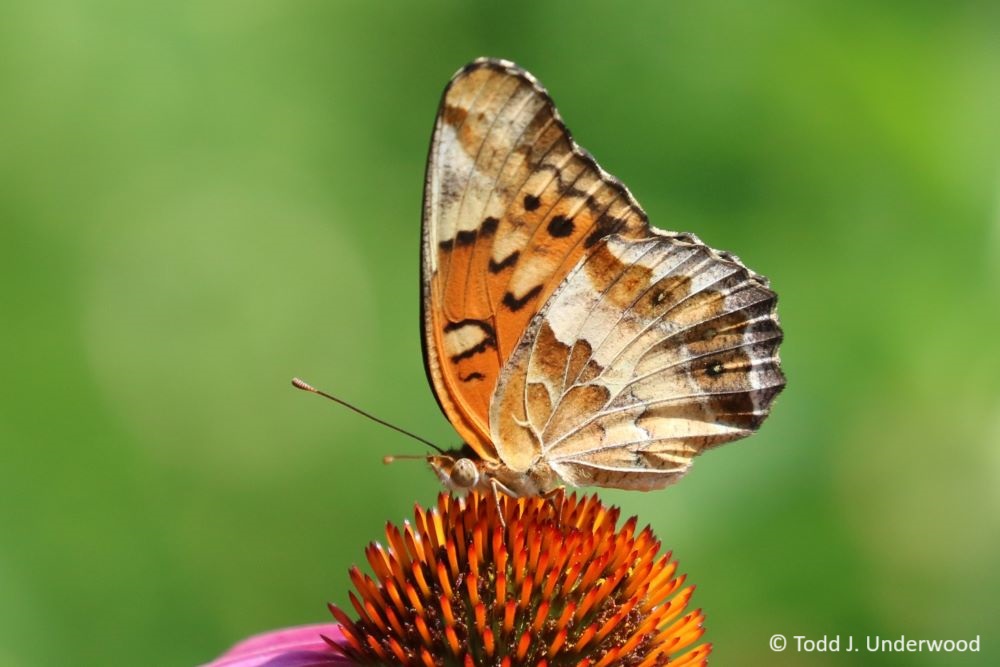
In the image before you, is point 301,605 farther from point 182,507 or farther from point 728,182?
point 728,182

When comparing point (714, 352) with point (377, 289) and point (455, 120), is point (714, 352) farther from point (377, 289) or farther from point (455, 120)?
point (377, 289)

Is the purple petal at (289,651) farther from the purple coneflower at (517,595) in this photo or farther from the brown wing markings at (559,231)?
the brown wing markings at (559,231)

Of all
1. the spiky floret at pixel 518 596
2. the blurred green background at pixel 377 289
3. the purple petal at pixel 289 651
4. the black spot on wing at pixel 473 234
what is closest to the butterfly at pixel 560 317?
the black spot on wing at pixel 473 234

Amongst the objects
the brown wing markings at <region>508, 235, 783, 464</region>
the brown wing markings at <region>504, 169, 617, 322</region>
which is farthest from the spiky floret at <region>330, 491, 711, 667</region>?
the brown wing markings at <region>504, 169, 617, 322</region>

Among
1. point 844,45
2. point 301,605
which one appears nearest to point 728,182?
point 844,45

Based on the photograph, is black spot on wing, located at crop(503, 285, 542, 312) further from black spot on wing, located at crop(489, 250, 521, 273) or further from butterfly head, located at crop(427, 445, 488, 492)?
butterfly head, located at crop(427, 445, 488, 492)

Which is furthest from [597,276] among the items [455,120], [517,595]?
[517,595]
